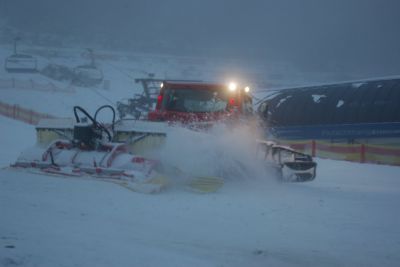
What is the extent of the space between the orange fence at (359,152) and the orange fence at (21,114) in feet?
39.7

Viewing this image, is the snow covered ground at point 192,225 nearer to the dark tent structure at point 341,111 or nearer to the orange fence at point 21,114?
the dark tent structure at point 341,111

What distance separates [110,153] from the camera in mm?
7777

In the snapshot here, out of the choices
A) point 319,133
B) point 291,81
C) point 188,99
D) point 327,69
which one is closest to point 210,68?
point 291,81

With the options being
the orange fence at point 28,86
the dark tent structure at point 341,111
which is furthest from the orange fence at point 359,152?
the orange fence at point 28,86

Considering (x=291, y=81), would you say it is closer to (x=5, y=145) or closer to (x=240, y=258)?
(x=5, y=145)

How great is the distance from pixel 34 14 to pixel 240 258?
237ft

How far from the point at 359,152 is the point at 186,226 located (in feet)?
45.4

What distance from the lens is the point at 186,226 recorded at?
18.6ft

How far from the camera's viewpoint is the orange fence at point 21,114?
25.0 m

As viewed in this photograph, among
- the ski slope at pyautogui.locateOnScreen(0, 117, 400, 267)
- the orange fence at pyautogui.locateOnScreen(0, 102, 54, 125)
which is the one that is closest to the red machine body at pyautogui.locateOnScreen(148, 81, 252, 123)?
the ski slope at pyautogui.locateOnScreen(0, 117, 400, 267)

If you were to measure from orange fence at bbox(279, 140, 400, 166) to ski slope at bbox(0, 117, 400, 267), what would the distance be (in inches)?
391

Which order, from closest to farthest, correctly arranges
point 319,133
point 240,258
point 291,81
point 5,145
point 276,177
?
point 240,258 < point 276,177 < point 5,145 < point 319,133 < point 291,81

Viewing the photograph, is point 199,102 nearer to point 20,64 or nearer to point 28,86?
point 28,86

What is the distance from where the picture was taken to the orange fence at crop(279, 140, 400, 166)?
17.8 meters
